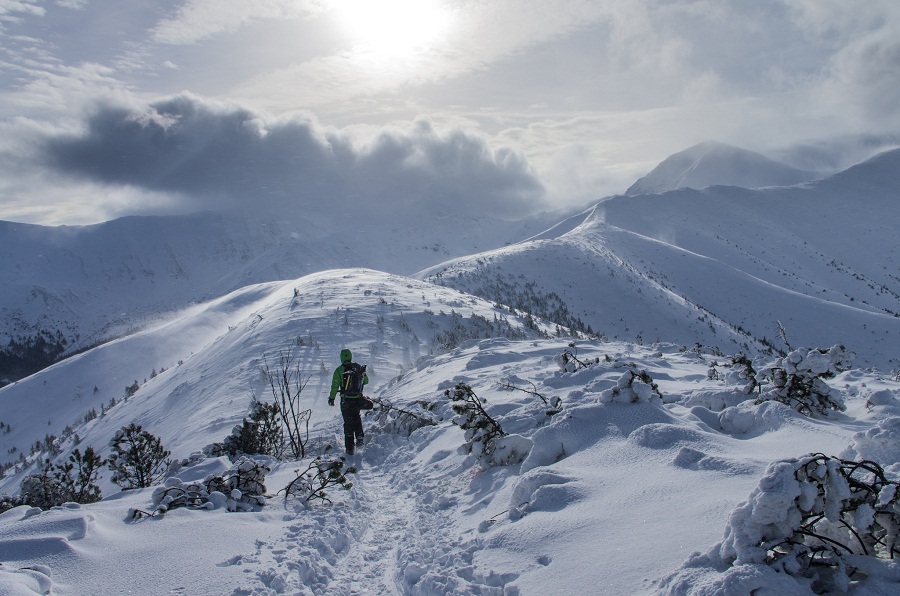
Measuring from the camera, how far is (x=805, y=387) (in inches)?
249

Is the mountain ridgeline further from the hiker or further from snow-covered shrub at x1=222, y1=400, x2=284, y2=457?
snow-covered shrub at x1=222, y1=400, x2=284, y2=457

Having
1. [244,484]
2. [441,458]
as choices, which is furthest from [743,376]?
[244,484]

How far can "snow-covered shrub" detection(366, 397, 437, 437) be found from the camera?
30.7ft

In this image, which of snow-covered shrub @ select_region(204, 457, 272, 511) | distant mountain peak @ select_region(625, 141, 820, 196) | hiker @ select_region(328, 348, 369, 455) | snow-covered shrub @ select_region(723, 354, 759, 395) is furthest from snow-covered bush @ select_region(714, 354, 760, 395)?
distant mountain peak @ select_region(625, 141, 820, 196)

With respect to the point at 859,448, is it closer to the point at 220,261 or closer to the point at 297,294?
the point at 297,294

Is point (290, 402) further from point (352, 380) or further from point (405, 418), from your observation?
point (405, 418)

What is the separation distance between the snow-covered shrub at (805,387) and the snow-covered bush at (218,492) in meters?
6.16

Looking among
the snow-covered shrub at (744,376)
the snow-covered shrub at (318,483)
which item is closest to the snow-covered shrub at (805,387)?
the snow-covered shrub at (744,376)

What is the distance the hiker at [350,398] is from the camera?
8982mm

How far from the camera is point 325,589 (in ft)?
13.8

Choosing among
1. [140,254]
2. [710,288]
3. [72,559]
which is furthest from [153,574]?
[140,254]

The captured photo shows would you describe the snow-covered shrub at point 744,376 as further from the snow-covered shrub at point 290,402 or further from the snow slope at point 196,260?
the snow slope at point 196,260

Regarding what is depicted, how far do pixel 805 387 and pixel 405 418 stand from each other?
6262 millimetres

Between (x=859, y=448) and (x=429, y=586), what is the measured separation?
10.6ft
